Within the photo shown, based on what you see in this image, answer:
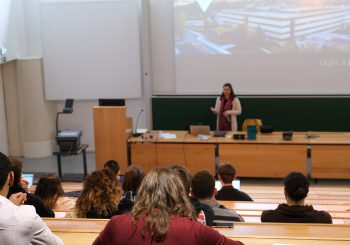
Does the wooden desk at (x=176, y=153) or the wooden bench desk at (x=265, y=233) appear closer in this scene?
the wooden bench desk at (x=265, y=233)

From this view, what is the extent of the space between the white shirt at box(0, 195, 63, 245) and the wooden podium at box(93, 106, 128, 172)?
6116mm

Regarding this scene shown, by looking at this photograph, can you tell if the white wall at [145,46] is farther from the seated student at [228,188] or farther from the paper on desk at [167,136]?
the seated student at [228,188]

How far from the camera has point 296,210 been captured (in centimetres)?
428

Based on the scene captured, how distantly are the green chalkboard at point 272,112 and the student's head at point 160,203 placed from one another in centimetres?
756

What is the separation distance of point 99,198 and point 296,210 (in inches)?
59.7

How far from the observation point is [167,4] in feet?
33.4

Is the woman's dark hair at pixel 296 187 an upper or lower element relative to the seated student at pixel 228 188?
upper

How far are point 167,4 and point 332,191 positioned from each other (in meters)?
4.48

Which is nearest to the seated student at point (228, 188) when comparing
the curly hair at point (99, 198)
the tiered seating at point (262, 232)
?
the curly hair at point (99, 198)

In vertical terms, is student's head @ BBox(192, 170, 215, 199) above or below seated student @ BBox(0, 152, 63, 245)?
below

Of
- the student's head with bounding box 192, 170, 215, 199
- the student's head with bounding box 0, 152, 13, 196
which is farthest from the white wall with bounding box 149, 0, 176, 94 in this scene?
the student's head with bounding box 0, 152, 13, 196

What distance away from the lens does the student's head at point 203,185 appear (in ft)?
14.3

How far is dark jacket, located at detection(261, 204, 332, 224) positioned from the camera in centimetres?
424

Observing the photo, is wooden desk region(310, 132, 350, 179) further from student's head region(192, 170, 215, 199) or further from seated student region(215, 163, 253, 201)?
student's head region(192, 170, 215, 199)
